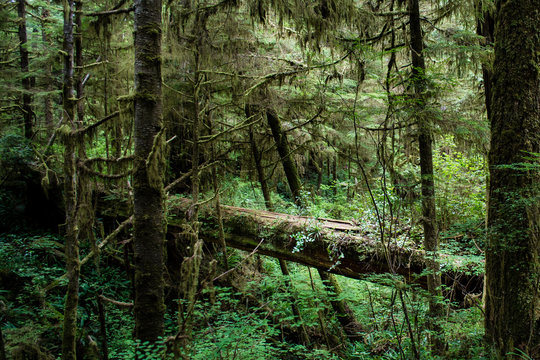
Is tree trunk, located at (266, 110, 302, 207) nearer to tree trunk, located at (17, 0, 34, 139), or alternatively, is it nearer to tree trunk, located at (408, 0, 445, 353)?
tree trunk, located at (408, 0, 445, 353)

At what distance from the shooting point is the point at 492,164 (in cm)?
381

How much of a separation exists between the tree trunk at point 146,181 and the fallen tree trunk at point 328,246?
185 centimetres

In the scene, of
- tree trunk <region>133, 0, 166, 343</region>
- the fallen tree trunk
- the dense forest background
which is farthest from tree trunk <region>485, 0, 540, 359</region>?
tree trunk <region>133, 0, 166, 343</region>

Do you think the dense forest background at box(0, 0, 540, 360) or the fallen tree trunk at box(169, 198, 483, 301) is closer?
the dense forest background at box(0, 0, 540, 360)

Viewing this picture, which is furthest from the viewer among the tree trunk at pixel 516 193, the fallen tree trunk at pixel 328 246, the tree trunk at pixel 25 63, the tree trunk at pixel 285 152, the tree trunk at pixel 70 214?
the tree trunk at pixel 25 63

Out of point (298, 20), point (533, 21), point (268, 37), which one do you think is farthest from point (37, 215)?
point (533, 21)

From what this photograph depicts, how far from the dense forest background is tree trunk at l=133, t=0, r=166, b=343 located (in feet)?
0.08

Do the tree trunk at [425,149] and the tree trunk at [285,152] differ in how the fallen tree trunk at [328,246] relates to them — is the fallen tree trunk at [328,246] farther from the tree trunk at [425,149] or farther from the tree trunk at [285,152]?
the tree trunk at [285,152]

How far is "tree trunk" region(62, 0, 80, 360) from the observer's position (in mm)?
4809

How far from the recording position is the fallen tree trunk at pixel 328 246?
5.50 m

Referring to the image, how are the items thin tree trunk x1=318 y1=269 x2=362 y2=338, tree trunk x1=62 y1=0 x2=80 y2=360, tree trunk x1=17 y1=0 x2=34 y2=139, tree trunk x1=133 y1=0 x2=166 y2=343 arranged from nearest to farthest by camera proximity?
1. tree trunk x1=133 y1=0 x2=166 y2=343
2. tree trunk x1=62 y1=0 x2=80 y2=360
3. thin tree trunk x1=318 y1=269 x2=362 y2=338
4. tree trunk x1=17 y1=0 x2=34 y2=139

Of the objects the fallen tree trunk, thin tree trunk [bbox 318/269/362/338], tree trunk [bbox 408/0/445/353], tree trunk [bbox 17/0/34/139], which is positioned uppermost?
tree trunk [bbox 17/0/34/139]

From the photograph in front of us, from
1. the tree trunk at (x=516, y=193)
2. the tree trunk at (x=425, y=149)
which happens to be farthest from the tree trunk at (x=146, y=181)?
Answer: the tree trunk at (x=516, y=193)

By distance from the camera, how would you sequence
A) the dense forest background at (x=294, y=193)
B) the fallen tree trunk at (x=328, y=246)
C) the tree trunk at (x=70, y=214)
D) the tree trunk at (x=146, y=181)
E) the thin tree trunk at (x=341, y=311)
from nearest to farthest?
the dense forest background at (x=294, y=193)
the tree trunk at (x=146, y=181)
the tree trunk at (x=70, y=214)
the fallen tree trunk at (x=328, y=246)
the thin tree trunk at (x=341, y=311)
